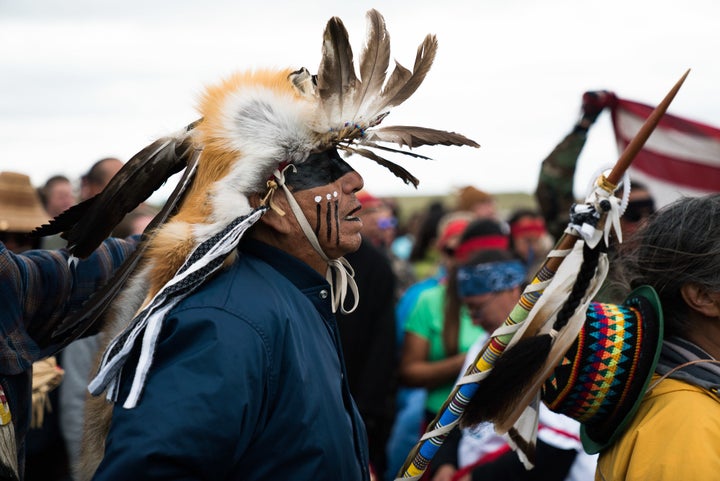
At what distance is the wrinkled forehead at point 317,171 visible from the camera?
215 cm

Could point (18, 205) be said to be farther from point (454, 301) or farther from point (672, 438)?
point (672, 438)

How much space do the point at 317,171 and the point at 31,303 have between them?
906 mm

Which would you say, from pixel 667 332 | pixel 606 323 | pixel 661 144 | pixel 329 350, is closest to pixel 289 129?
pixel 329 350

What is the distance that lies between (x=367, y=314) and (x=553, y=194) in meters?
1.61

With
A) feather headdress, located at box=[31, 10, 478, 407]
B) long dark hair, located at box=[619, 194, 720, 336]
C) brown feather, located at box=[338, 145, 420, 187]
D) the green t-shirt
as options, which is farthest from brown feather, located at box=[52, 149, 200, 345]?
the green t-shirt

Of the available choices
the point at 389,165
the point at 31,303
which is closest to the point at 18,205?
the point at 31,303

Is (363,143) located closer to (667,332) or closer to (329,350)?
(329,350)

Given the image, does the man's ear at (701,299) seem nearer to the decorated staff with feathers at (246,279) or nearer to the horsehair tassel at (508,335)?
the horsehair tassel at (508,335)

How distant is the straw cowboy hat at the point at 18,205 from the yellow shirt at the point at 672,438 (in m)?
2.70

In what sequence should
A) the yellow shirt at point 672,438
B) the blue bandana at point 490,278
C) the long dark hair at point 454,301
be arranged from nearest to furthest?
1. the yellow shirt at point 672,438
2. the blue bandana at point 490,278
3. the long dark hair at point 454,301

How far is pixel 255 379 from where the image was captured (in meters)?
Result: 1.84

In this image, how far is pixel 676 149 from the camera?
4.18 metres

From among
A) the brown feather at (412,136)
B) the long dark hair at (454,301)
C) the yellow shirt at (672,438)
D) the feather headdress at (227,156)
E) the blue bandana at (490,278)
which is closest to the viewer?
the yellow shirt at (672,438)

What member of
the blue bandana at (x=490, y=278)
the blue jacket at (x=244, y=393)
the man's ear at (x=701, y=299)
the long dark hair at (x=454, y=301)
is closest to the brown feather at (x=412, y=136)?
the blue jacket at (x=244, y=393)
